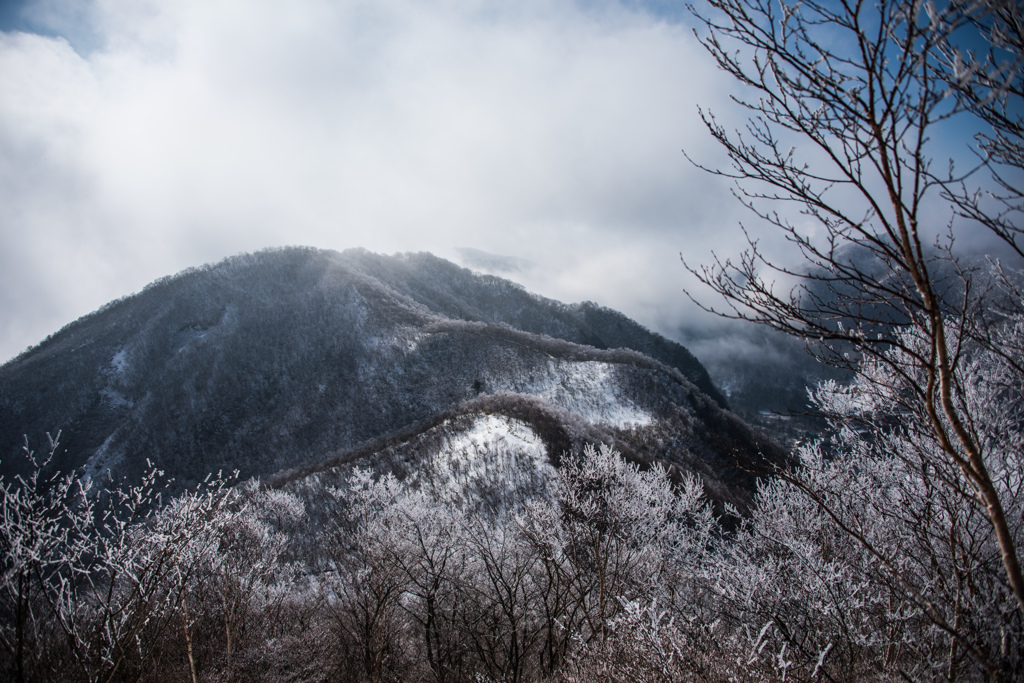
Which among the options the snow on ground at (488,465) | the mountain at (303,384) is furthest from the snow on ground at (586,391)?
the snow on ground at (488,465)

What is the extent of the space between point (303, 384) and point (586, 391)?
57277 millimetres

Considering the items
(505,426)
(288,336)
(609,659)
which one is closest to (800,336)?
(609,659)

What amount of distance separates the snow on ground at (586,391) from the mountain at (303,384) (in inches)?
10.1

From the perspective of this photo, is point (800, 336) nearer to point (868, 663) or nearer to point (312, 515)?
point (868, 663)

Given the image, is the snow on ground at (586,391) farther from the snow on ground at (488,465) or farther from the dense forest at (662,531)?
the snow on ground at (488,465)

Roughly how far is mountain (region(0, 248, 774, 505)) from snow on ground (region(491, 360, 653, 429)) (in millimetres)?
257

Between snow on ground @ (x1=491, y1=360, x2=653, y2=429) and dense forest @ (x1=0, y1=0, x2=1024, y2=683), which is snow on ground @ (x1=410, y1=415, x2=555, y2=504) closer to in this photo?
dense forest @ (x1=0, y1=0, x2=1024, y2=683)

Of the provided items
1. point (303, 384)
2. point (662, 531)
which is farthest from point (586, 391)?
point (303, 384)

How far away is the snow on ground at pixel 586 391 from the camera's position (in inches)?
2402

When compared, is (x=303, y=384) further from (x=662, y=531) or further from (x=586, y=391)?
(x=662, y=531)

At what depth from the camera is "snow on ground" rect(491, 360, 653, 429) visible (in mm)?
61000

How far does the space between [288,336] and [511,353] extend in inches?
2134

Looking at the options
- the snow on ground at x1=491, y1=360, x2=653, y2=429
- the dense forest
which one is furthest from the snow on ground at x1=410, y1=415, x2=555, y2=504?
the snow on ground at x1=491, y1=360, x2=653, y2=429

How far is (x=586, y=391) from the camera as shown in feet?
215
